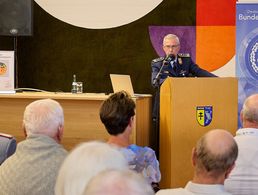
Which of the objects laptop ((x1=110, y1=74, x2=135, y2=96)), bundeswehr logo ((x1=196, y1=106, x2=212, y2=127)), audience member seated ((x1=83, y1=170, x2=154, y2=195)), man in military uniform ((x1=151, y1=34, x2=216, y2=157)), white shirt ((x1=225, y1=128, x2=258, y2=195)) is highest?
man in military uniform ((x1=151, y1=34, x2=216, y2=157))

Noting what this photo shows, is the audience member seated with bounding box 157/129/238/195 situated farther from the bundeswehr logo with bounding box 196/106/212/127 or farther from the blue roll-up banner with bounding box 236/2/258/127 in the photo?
the blue roll-up banner with bounding box 236/2/258/127

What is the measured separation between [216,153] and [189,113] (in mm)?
2290

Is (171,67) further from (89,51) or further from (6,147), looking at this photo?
(6,147)

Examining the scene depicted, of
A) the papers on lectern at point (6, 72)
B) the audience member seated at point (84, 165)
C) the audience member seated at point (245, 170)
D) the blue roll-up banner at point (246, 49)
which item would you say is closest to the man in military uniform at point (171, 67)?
the blue roll-up banner at point (246, 49)

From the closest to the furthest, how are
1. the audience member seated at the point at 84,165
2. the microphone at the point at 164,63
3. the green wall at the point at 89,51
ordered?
the audience member seated at the point at 84,165, the microphone at the point at 164,63, the green wall at the point at 89,51

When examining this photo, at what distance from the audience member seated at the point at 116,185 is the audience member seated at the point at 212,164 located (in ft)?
3.29

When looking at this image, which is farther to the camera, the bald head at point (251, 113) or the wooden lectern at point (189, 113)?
the wooden lectern at point (189, 113)

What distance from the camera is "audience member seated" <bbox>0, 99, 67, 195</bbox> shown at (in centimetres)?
257

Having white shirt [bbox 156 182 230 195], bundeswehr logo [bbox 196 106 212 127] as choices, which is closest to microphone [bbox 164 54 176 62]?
bundeswehr logo [bbox 196 106 212 127]

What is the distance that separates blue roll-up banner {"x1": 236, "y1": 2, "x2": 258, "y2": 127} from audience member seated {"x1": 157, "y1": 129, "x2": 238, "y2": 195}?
15.0 feet

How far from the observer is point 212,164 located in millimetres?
2346

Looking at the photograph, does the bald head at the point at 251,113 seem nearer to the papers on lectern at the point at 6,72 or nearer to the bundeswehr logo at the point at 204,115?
the bundeswehr logo at the point at 204,115

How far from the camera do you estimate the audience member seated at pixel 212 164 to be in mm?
2271

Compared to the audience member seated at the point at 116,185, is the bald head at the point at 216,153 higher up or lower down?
lower down
